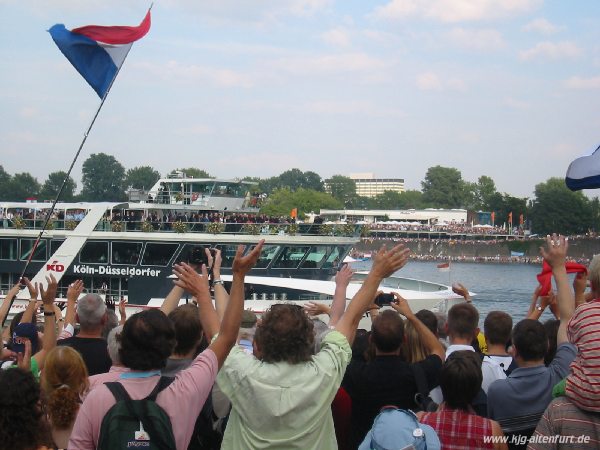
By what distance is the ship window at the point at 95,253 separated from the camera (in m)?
24.5

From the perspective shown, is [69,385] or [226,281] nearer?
[69,385]

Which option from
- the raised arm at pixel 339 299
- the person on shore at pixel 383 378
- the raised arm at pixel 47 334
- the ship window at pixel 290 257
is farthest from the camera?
the ship window at pixel 290 257

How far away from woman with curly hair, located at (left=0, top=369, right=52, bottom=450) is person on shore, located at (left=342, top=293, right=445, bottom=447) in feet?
7.42

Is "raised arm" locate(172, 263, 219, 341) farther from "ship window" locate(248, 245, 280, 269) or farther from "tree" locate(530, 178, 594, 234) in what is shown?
"tree" locate(530, 178, 594, 234)

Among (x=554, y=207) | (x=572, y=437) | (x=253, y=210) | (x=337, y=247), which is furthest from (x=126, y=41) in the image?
(x=554, y=207)

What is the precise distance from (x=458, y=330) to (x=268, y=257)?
19296mm

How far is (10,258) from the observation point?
83.4ft

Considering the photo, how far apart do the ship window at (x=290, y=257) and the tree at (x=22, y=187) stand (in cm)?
10622

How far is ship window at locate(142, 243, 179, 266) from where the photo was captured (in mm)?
24422

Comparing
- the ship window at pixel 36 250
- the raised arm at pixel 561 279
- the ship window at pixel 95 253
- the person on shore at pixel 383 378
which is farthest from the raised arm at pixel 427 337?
the ship window at pixel 36 250

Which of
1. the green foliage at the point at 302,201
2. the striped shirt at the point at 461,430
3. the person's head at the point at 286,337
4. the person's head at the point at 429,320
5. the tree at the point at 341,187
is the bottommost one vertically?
the striped shirt at the point at 461,430

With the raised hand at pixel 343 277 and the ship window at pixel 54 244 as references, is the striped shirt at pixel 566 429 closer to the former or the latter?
the raised hand at pixel 343 277

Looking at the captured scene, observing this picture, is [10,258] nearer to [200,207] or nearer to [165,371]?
[200,207]

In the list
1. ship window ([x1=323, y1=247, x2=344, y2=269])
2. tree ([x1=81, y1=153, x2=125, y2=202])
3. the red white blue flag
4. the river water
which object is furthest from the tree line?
the red white blue flag
